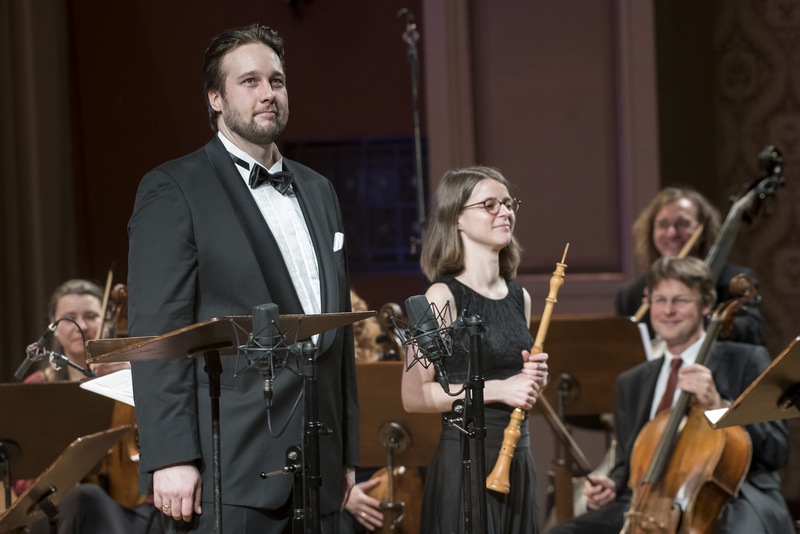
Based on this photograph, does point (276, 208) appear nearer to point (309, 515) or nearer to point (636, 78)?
point (309, 515)

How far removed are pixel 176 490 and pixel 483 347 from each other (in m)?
0.94

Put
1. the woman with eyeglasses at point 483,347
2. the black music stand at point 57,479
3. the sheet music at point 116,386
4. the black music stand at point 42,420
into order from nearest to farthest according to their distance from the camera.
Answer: the sheet music at point 116,386
the woman with eyeglasses at point 483,347
the black music stand at point 57,479
the black music stand at point 42,420

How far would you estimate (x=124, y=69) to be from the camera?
6922 mm

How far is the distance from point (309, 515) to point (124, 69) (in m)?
5.27

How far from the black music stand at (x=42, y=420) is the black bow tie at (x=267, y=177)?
1436 mm

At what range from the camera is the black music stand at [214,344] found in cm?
188

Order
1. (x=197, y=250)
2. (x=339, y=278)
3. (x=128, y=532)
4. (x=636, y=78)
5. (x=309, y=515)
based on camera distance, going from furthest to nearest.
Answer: (x=636, y=78) < (x=128, y=532) < (x=339, y=278) < (x=197, y=250) < (x=309, y=515)

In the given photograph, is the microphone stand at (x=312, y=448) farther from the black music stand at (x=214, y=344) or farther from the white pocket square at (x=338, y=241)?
the white pocket square at (x=338, y=241)

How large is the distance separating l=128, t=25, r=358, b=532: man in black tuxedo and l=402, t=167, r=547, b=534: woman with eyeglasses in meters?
0.39

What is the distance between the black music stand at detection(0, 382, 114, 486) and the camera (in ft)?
11.6

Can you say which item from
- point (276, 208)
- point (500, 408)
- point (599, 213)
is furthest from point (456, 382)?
point (599, 213)

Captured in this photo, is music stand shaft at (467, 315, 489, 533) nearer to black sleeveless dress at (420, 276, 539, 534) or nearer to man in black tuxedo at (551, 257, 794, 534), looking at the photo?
black sleeveless dress at (420, 276, 539, 534)

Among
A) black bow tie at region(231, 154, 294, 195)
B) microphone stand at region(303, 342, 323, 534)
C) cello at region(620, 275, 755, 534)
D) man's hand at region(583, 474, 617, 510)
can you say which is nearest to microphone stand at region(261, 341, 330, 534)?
microphone stand at region(303, 342, 323, 534)

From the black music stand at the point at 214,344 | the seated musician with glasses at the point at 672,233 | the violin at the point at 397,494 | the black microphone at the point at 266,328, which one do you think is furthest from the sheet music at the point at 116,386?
the seated musician with glasses at the point at 672,233
